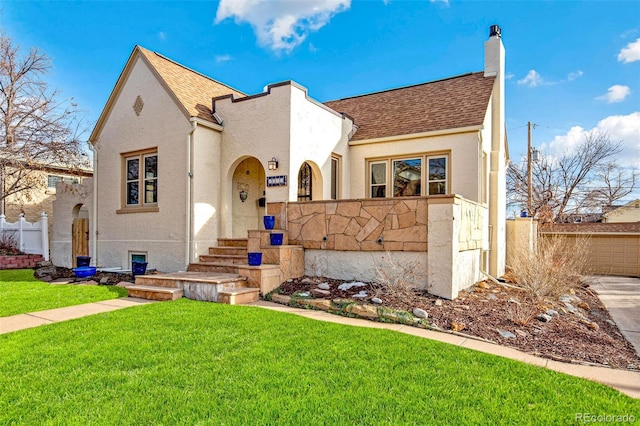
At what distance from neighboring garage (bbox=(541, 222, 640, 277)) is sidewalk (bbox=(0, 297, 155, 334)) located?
582 inches

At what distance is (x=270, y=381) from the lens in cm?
348

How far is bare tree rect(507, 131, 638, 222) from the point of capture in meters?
25.1

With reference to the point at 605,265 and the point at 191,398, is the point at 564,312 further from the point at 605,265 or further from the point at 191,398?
the point at 605,265

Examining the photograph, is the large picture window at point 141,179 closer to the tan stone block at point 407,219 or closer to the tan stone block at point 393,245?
the tan stone block at point 393,245

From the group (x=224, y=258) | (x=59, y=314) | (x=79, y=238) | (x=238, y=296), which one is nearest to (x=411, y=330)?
(x=238, y=296)

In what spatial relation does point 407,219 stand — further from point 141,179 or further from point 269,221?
point 141,179

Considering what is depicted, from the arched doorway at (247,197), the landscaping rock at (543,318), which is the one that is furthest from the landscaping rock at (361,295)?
the arched doorway at (247,197)

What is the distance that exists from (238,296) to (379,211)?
11.1ft

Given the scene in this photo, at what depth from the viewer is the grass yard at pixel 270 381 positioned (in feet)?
9.59

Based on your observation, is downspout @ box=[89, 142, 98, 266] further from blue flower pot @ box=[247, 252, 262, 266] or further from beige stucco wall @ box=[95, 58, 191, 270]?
blue flower pot @ box=[247, 252, 262, 266]

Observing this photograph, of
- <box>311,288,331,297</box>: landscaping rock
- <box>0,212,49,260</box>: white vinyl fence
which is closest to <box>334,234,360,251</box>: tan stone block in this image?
<box>311,288,331,297</box>: landscaping rock

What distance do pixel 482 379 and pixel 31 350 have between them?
16.7 feet

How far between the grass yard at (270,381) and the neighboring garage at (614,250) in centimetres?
1277

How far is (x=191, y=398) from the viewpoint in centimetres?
316
